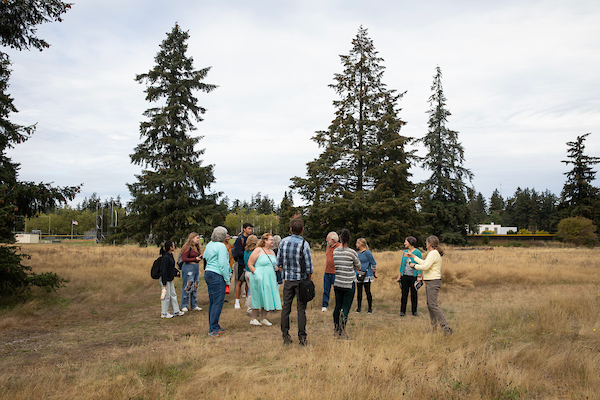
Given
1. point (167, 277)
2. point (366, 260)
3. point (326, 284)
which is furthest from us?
point (326, 284)

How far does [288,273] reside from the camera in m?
6.51

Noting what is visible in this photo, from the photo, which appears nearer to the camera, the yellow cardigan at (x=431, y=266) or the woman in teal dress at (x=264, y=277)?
the yellow cardigan at (x=431, y=266)

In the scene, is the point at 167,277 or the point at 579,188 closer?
the point at 167,277

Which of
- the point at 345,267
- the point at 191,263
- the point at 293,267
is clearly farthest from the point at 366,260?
the point at 191,263

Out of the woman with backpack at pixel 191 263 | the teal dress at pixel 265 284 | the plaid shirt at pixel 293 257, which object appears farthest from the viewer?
the woman with backpack at pixel 191 263

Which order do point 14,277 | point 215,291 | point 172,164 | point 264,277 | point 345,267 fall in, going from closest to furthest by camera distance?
point 345,267 < point 215,291 < point 264,277 < point 14,277 < point 172,164

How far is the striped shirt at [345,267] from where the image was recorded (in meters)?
6.87

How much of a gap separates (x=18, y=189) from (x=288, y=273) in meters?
6.46

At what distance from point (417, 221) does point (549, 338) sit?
2661 centimetres

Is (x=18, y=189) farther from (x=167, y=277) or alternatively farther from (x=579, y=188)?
(x=579, y=188)

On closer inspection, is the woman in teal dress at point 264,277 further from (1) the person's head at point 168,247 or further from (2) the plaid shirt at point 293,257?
(1) the person's head at point 168,247

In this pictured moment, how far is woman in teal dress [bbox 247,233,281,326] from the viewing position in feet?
25.0

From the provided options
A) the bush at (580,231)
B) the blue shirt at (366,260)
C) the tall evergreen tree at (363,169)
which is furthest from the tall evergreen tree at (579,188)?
the blue shirt at (366,260)

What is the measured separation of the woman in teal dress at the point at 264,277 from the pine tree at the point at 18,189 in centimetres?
498
